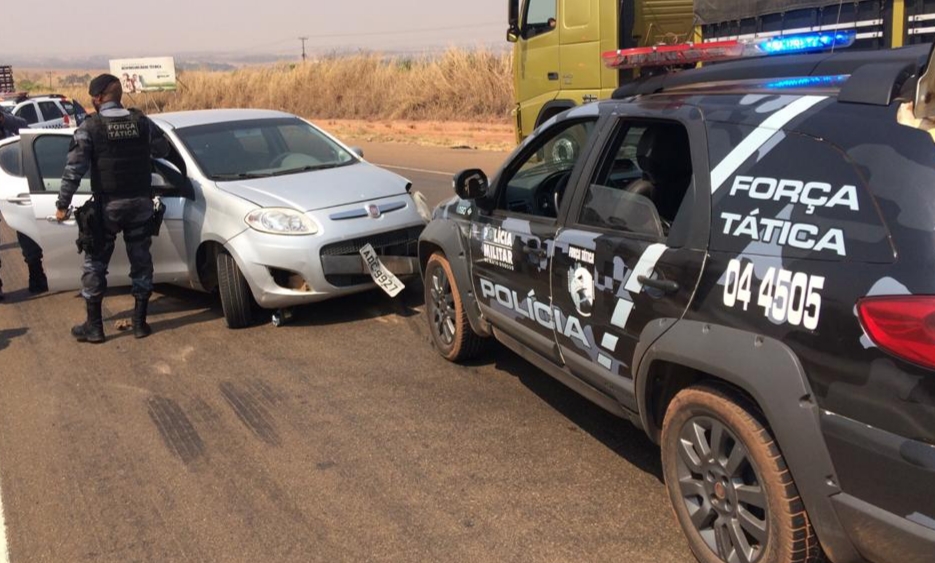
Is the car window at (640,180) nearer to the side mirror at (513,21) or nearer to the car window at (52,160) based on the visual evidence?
the car window at (52,160)

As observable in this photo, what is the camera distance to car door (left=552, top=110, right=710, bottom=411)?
3213mm

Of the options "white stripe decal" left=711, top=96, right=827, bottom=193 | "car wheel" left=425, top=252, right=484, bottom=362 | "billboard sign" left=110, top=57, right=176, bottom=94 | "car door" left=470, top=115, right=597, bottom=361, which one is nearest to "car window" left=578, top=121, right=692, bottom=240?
"car door" left=470, top=115, right=597, bottom=361

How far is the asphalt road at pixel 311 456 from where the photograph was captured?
363 cm

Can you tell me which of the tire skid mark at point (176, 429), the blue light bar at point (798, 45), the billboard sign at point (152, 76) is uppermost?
the billboard sign at point (152, 76)

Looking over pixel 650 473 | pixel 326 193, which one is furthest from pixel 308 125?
pixel 650 473

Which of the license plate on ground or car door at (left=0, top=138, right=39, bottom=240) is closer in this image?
the license plate on ground

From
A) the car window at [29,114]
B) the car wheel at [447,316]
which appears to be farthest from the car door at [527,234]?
the car window at [29,114]

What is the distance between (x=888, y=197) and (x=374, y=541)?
2.33 m

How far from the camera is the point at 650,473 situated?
405cm

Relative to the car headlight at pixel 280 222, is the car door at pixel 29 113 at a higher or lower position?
higher

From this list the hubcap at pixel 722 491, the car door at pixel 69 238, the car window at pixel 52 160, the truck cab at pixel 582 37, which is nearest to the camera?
the hubcap at pixel 722 491

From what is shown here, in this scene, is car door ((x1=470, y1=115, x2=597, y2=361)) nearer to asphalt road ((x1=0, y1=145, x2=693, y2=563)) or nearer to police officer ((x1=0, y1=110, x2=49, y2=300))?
asphalt road ((x1=0, y1=145, x2=693, y2=563))

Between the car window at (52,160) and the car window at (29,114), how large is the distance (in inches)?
672

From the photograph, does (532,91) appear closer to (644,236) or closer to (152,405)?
(152,405)
